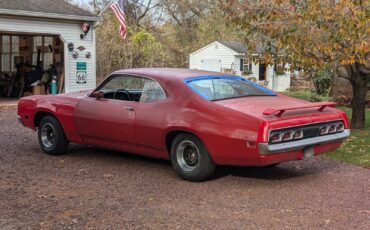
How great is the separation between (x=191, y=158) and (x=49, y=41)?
15.6 metres

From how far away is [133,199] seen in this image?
579 centimetres

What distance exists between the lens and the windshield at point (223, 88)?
6.79 metres

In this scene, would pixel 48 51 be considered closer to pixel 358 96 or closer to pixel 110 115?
pixel 358 96

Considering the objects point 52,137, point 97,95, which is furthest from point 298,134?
point 52,137

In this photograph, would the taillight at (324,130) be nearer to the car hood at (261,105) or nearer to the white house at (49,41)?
the car hood at (261,105)

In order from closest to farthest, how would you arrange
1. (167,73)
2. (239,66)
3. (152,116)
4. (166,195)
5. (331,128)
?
(166,195), (331,128), (152,116), (167,73), (239,66)

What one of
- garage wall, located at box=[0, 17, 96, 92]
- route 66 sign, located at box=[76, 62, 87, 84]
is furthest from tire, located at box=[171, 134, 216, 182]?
route 66 sign, located at box=[76, 62, 87, 84]

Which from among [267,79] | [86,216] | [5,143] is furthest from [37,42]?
[267,79]

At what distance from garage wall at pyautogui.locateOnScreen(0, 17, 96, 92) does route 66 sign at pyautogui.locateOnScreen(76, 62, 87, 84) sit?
0.35ft

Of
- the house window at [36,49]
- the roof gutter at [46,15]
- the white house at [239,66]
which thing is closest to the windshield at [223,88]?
the roof gutter at [46,15]

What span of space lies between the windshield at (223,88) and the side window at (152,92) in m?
0.42

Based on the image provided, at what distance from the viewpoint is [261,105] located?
21.1 ft

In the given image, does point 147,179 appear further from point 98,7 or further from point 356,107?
point 98,7

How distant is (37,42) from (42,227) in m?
17.6
